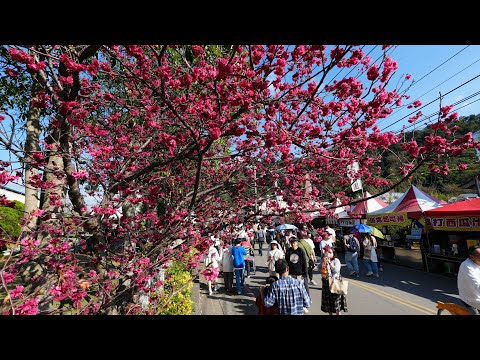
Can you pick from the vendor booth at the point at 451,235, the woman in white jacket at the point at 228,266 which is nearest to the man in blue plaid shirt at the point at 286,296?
the woman in white jacket at the point at 228,266

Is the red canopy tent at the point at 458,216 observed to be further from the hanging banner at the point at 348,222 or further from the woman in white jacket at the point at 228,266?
the woman in white jacket at the point at 228,266

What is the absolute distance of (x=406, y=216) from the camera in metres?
9.62

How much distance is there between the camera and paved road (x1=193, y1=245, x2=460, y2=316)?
5.93 metres

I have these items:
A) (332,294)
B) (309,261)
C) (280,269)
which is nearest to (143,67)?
(280,269)

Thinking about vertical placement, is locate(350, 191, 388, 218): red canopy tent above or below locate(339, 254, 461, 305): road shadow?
above

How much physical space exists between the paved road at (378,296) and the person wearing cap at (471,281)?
2.33 m

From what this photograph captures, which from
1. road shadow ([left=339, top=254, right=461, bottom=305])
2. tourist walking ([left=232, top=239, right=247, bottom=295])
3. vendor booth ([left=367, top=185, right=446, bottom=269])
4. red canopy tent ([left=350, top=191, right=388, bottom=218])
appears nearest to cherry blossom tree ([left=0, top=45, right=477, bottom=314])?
tourist walking ([left=232, top=239, right=247, bottom=295])

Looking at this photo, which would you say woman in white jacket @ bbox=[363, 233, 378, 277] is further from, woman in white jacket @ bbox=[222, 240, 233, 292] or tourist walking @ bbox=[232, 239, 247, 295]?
woman in white jacket @ bbox=[222, 240, 233, 292]

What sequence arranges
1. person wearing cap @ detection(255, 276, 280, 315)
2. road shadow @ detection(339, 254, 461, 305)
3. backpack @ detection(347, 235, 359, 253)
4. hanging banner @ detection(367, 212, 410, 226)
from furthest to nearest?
hanging banner @ detection(367, 212, 410, 226) < backpack @ detection(347, 235, 359, 253) < road shadow @ detection(339, 254, 461, 305) < person wearing cap @ detection(255, 276, 280, 315)

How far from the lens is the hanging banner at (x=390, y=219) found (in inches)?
383

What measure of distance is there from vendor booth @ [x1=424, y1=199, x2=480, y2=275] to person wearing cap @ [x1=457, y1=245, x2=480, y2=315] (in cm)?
510

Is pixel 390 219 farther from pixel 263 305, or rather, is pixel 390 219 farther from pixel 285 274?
pixel 285 274
